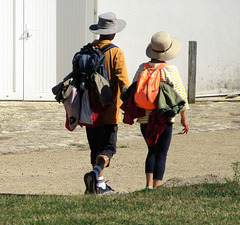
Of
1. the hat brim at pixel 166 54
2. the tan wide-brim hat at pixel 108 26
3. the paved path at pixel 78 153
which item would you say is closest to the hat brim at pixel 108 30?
the tan wide-brim hat at pixel 108 26

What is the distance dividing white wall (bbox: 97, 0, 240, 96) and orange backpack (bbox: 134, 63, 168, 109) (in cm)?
878

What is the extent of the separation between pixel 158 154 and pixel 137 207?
983mm

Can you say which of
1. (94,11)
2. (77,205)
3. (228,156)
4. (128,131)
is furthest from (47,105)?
(77,205)

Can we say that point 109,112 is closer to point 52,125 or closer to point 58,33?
point 52,125

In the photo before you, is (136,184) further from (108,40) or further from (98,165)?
(108,40)

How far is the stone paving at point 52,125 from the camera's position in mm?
8675

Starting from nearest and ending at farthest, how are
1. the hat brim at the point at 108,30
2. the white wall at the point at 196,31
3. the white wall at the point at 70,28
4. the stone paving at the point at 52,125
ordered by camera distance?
the hat brim at the point at 108,30
the stone paving at the point at 52,125
the white wall at the point at 70,28
the white wall at the point at 196,31

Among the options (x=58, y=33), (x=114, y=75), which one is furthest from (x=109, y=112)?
(x=58, y=33)

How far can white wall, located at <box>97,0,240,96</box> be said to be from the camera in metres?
14.6

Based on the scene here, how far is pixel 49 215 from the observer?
4.43m

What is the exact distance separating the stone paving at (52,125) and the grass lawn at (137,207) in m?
3.29

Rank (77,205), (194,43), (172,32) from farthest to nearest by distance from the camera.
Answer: (172,32) < (194,43) < (77,205)

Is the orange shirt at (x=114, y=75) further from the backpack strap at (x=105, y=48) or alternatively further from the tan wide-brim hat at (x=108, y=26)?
the tan wide-brim hat at (x=108, y=26)

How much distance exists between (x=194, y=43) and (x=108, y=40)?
29.9 ft
